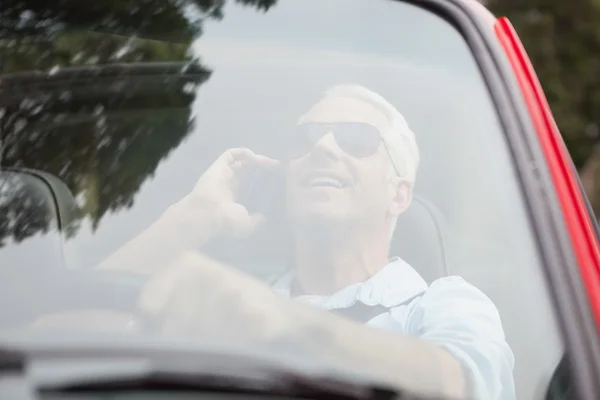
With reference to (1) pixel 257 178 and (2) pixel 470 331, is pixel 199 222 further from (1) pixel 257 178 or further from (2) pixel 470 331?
(2) pixel 470 331

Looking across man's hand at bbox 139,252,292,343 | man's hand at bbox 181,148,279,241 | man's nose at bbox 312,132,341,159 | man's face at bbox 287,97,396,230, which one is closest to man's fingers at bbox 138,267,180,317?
man's hand at bbox 139,252,292,343

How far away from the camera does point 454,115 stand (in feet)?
4.68

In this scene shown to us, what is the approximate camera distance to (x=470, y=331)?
1.17 metres

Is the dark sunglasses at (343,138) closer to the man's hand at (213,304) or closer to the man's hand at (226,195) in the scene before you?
the man's hand at (226,195)

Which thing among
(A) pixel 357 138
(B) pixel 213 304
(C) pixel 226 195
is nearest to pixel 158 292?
(B) pixel 213 304

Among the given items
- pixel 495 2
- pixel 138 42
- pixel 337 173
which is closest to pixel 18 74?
pixel 138 42

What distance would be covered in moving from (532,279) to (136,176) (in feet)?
2.23

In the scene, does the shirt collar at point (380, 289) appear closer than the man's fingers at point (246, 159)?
Yes

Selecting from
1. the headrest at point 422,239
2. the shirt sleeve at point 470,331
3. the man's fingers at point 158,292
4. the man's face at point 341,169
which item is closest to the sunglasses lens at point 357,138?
the man's face at point 341,169

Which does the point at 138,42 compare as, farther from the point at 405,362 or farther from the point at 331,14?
the point at 405,362

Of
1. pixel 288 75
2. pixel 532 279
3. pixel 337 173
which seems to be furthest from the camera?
pixel 288 75

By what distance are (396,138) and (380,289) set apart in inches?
11.4

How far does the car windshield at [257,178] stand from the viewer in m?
1.17

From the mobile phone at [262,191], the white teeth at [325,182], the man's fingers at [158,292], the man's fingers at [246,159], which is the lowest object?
the man's fingers at [158,292]
